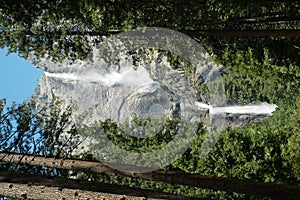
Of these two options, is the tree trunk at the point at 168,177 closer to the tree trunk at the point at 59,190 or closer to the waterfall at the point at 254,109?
the tree trunk at the point at 59,190

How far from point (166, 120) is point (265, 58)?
373 cm

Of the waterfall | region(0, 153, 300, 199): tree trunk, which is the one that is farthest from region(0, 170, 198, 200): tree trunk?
the waterfall

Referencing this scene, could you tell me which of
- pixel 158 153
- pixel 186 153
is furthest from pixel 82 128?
pixel 186 153

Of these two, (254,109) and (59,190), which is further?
(254,109)

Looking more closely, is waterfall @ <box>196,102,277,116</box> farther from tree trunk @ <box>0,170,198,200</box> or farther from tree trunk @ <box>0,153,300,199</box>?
tree trunk @ <box>0,170,198,200</box>

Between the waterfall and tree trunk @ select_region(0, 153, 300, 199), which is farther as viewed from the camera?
the waterfall

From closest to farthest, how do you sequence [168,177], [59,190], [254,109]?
[59,190], [168,177], [254,109]

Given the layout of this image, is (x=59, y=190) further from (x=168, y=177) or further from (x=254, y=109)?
(x=254, y=109)

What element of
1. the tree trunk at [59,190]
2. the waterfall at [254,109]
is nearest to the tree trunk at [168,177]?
the tree trunk at [59,190]

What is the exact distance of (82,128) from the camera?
12.4m

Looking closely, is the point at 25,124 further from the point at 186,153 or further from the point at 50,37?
the point at 186,153

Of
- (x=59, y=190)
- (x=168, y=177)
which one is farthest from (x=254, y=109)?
(x=59, y=190)

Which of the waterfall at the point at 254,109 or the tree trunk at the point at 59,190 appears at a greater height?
the tree trunk at the point at 59,190

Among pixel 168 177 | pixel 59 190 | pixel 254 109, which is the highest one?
pixel 59 190
